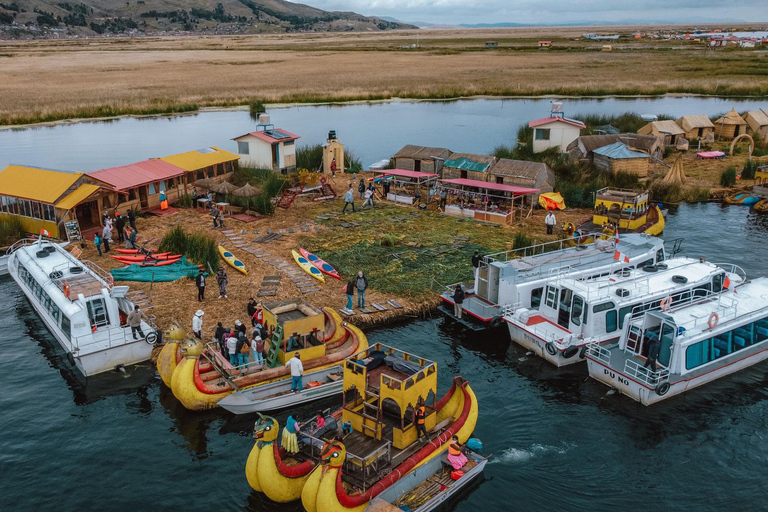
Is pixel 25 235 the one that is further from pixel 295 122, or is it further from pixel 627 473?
pixel 295 122

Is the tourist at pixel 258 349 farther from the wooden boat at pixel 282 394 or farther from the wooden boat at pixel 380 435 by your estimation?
the wooden boat at pixel 380 435

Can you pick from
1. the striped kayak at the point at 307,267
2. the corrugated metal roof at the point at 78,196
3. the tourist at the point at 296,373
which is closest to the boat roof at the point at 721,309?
the tourist at the point at 296,373

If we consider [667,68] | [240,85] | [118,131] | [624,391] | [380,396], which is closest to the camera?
[380,396]

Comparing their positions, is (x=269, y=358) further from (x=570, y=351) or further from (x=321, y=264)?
(x=570, y=351)

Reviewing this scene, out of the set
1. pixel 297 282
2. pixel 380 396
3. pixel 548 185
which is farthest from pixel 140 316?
pixel 548 185

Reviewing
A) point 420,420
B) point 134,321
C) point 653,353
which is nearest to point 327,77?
point 134,321
